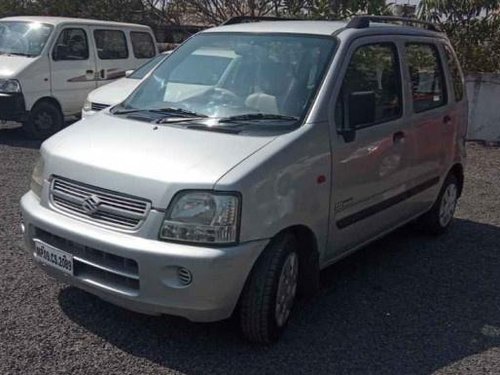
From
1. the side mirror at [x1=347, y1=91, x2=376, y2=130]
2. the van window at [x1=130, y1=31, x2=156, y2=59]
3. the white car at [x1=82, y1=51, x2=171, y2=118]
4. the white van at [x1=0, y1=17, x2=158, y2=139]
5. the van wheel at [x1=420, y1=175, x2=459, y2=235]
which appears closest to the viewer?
the side mirror at [x1=347, y1=91, x2=376, y2=130]

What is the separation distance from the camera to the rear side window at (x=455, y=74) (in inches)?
231

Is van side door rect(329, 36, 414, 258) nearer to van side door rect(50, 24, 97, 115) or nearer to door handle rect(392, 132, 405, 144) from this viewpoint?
door handle rect(392, 132, 405, 144)

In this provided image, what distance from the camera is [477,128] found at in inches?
438

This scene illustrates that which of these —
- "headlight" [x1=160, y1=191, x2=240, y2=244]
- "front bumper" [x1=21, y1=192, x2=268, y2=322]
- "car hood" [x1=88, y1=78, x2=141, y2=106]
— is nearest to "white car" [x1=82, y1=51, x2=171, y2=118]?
"car hood" [x1=88, y1=78, x2=141, y2=106]

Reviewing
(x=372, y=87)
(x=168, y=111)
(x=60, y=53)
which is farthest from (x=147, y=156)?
(x=60, y=53)

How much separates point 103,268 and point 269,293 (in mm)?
883

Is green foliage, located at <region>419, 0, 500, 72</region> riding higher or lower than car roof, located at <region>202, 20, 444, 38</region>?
lower

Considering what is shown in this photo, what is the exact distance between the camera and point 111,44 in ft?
35.6

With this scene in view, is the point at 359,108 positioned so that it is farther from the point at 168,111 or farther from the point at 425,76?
the point at 425,76

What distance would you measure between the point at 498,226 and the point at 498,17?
6197mm

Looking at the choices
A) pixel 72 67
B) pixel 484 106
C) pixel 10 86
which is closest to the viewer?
pixel 10 86

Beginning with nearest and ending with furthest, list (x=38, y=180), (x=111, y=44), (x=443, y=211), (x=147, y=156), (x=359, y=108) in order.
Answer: (x=147, y=156)
(x=38, y=180)
(x=359, y=108)
(x=443, y=211)
(x=111, y=44)

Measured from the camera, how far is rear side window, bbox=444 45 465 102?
5.86 m

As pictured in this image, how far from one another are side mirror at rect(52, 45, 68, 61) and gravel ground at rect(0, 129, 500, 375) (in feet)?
17.2
